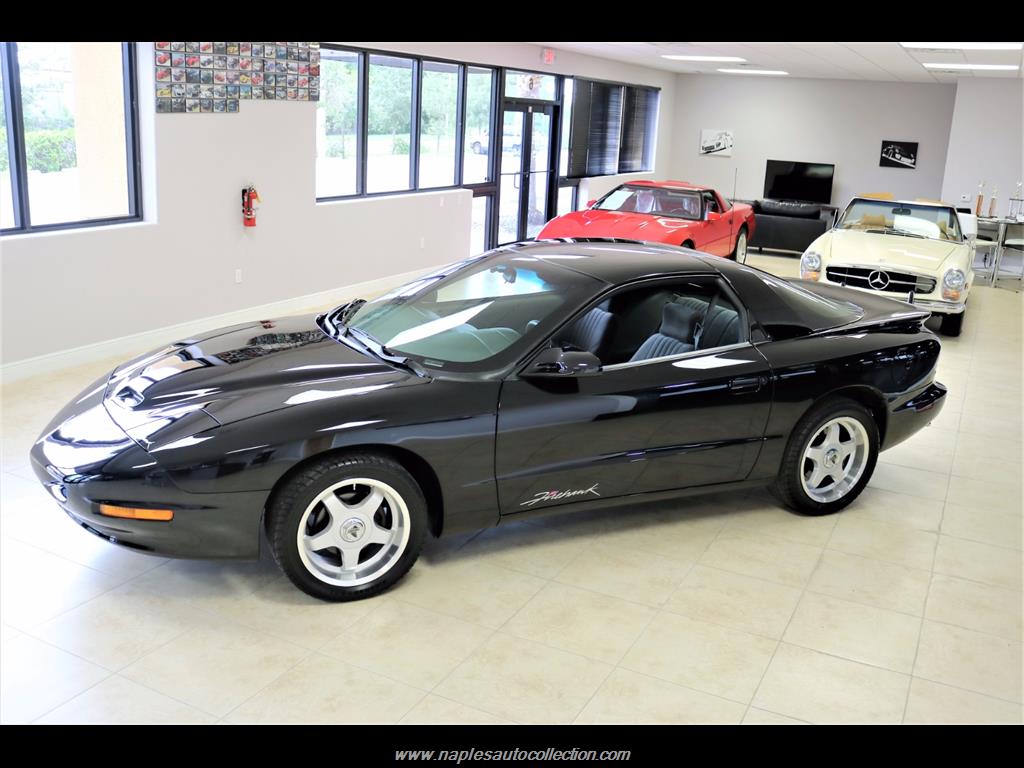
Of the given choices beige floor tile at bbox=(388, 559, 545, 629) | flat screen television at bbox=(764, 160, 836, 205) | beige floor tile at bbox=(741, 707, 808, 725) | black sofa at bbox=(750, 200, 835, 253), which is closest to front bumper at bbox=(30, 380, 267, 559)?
beige floor tile at bbox=(388, 559, 545, 629)

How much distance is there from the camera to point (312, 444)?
3.55 m

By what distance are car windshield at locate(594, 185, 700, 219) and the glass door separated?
1.83 meters

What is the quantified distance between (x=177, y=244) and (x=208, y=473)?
485 centimetres

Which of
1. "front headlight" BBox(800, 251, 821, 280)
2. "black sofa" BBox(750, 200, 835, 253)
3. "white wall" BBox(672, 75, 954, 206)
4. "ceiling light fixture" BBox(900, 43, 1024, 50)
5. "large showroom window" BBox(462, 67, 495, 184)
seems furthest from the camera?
"white wall" BBox(672, 75, 954, 206)

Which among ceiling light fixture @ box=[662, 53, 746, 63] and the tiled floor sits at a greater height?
ceiling light fixture @ box=[662, 53, 746, 63]

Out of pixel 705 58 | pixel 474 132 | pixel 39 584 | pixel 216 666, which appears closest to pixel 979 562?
pixel 216 666

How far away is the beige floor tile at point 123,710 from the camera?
303cm

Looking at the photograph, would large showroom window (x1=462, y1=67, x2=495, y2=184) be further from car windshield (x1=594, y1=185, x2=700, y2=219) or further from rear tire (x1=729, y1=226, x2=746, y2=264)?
rear tire (x1=729, y1=226, x2=746, y2=264)

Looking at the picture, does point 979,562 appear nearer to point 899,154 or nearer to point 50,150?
point 50,150

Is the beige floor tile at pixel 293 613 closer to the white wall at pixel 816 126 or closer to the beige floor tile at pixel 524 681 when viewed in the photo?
the beige floor tile at pixel 524 681

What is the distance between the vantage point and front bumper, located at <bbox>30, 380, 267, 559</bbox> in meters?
3.42

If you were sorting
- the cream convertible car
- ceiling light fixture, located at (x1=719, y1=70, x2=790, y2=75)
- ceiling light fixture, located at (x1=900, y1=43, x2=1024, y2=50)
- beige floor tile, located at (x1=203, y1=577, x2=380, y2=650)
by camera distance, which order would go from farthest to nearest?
ceiling light fixture, located at (x1=719, y1=70, x2=790, y2=75)
the cream convertible car
ceiling light fixture, located at (x1=900, y1=43, x2=1024, y2=50)
beige floor tile, located at (x1=203, y1=577, x2=380, y2=650)

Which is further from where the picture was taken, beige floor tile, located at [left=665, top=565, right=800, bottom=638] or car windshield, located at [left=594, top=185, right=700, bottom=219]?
car windshield, located at [left=594, top=185, right=700, bottom=219]
